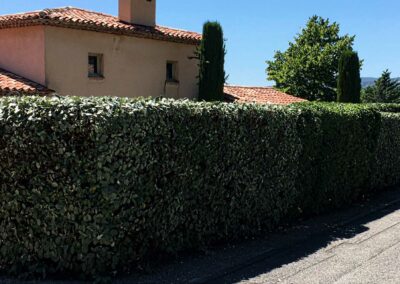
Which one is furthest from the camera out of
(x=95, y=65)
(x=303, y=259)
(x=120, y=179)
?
(x=95, y=65)

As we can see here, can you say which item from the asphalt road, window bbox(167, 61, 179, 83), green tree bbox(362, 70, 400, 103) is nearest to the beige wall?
window bbox(167, 61, 179, 83)

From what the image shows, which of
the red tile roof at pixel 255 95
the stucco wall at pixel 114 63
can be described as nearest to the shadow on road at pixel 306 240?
the stucco wall at pixel 114 63

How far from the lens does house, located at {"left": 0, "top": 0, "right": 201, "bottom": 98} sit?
726 inches

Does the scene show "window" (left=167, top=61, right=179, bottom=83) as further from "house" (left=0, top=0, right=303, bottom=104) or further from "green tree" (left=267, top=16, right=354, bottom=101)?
"green tree" (left=267, top=16, right=354, bottom=101)

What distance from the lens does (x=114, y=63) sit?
20.5m

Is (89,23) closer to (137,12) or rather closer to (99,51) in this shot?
(99,51)

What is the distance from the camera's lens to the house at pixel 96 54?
18328 millimetres

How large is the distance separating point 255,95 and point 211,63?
22.8ft

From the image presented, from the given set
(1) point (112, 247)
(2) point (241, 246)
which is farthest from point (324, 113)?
(1) point (112, 247)

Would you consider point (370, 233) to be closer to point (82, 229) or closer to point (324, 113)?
point (324, 113)

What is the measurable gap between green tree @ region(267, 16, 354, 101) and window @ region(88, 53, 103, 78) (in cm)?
3166

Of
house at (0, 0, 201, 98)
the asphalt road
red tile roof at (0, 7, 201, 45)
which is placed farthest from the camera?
house at (0, 0, 201, 98)

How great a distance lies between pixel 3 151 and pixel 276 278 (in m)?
3.38

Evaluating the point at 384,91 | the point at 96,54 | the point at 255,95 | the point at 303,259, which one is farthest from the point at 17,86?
the point at 384,91
